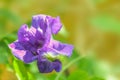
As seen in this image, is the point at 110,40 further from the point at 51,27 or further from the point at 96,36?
the point at 51,27

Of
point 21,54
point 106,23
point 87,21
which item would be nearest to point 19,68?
point 21,54

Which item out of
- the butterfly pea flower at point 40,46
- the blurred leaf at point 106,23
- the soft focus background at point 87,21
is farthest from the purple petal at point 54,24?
the blurred leaf at point 106,23

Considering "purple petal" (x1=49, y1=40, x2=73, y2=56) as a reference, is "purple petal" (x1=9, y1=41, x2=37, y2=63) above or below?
below

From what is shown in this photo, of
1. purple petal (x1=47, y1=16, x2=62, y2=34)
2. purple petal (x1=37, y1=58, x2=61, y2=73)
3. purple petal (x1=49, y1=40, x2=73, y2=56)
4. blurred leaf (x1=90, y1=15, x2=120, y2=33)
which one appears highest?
blurred leaf (x1=90, y1=15, x2=120, y2=33)

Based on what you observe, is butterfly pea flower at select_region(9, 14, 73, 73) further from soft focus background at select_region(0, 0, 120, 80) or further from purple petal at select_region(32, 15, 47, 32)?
soft focus background at select_region(0, 0, 120, 80)

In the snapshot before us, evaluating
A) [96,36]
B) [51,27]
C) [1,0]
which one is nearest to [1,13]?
[1,0]

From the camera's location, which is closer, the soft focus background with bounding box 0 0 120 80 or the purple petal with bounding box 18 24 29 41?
the purple petal with bounding box 18 24 29 41

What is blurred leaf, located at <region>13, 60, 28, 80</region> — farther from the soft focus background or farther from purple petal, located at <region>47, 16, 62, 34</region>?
the soft focus background

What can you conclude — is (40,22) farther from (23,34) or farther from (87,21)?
(87,21)

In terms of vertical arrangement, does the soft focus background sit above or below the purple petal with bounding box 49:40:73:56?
above

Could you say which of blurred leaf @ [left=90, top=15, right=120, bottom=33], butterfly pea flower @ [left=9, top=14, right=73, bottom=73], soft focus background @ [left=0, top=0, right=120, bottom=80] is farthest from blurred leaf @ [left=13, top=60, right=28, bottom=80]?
blurred leaf @ [left=90, top=15, right=120, bottom=33]
